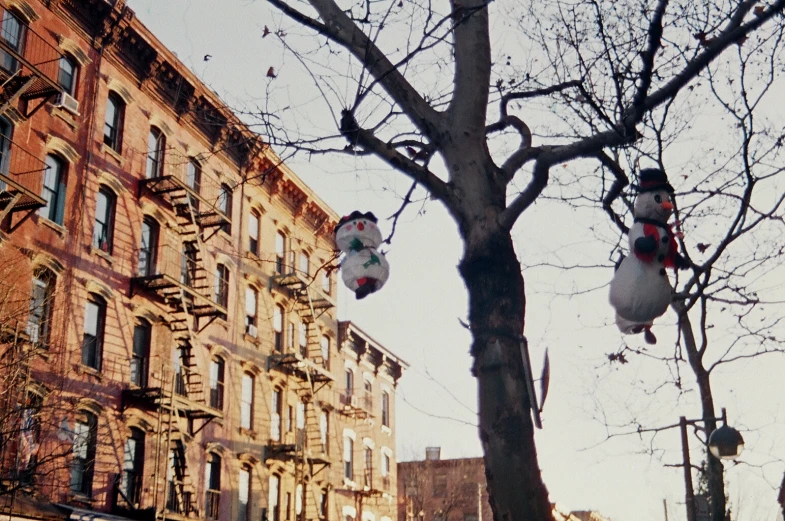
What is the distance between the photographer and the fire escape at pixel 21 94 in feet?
66.6

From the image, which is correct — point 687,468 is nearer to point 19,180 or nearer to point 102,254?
point 102,254

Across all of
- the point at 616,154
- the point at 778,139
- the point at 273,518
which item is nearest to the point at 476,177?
the point at 616,154

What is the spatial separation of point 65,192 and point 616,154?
14926 millimetres

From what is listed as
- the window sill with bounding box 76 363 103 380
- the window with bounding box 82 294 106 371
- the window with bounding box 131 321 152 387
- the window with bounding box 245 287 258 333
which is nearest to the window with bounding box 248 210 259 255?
the window with bounding box 245 287 258 333

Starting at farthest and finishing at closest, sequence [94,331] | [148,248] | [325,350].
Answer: [325,350] → [148,248] → [94,331]

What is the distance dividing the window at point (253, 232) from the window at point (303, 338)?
409 centimetres

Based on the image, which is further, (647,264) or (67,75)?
(67,75)

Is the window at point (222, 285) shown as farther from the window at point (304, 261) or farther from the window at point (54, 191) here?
the window at point (54, 191)

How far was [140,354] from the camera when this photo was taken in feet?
82.5

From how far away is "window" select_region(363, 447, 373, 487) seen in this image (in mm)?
39969

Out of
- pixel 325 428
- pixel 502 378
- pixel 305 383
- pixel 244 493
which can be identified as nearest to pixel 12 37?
pixel 244 493

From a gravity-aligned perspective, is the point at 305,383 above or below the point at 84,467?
above

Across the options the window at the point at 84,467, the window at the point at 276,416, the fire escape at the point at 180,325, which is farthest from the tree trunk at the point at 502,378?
the window at the point at 276,416

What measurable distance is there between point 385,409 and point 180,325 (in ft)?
61.0
